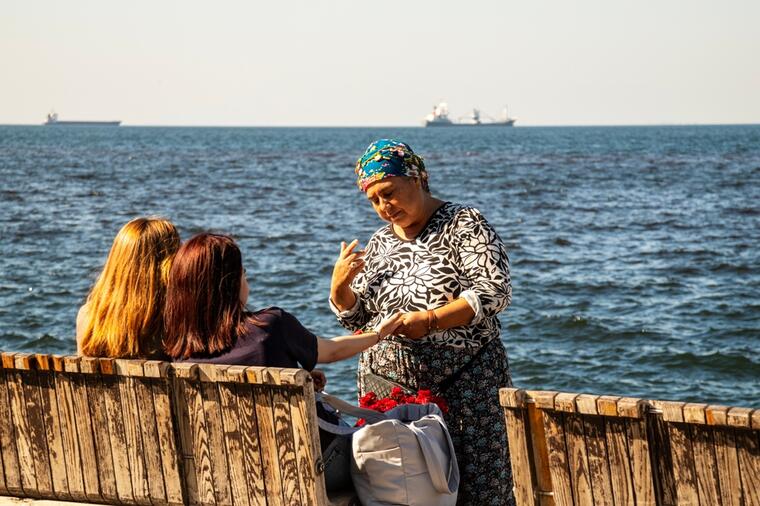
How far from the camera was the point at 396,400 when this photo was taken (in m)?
4.55

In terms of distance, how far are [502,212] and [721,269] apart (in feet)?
41.0

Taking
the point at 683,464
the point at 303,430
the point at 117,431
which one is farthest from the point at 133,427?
the point at 683,464

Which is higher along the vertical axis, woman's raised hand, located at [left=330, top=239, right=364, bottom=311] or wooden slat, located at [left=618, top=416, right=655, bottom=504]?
woman's raised hand, located at [left=330, top=239, right=364, bottom=311]

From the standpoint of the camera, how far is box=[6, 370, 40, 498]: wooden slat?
13.6 feet

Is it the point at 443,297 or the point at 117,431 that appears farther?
the point at 443,297

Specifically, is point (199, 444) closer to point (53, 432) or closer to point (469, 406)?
point (53, 432)

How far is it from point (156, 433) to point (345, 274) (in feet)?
3.33

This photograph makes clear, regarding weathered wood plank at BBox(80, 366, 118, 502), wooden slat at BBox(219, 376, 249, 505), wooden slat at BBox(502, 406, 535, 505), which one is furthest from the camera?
weathered wood plank at BBox(80, 366, 118, 502)

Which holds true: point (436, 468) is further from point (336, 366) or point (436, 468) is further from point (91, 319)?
point (336, 366)

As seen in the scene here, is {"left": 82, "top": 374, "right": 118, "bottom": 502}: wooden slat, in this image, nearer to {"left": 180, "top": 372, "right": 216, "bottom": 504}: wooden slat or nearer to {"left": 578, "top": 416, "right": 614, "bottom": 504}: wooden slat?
{"left": 180, "top": 372, "right": 216, "bottom": 504}: wooden slat

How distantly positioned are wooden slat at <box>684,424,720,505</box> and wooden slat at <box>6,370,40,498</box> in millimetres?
2428

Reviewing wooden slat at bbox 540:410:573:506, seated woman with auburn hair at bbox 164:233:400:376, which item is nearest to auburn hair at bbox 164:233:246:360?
seated woman with auburn hair at bbox 164:233:400:376

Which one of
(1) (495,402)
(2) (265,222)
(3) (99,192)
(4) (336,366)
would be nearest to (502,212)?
(2) (265,222)

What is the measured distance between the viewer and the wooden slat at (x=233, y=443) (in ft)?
12.5
